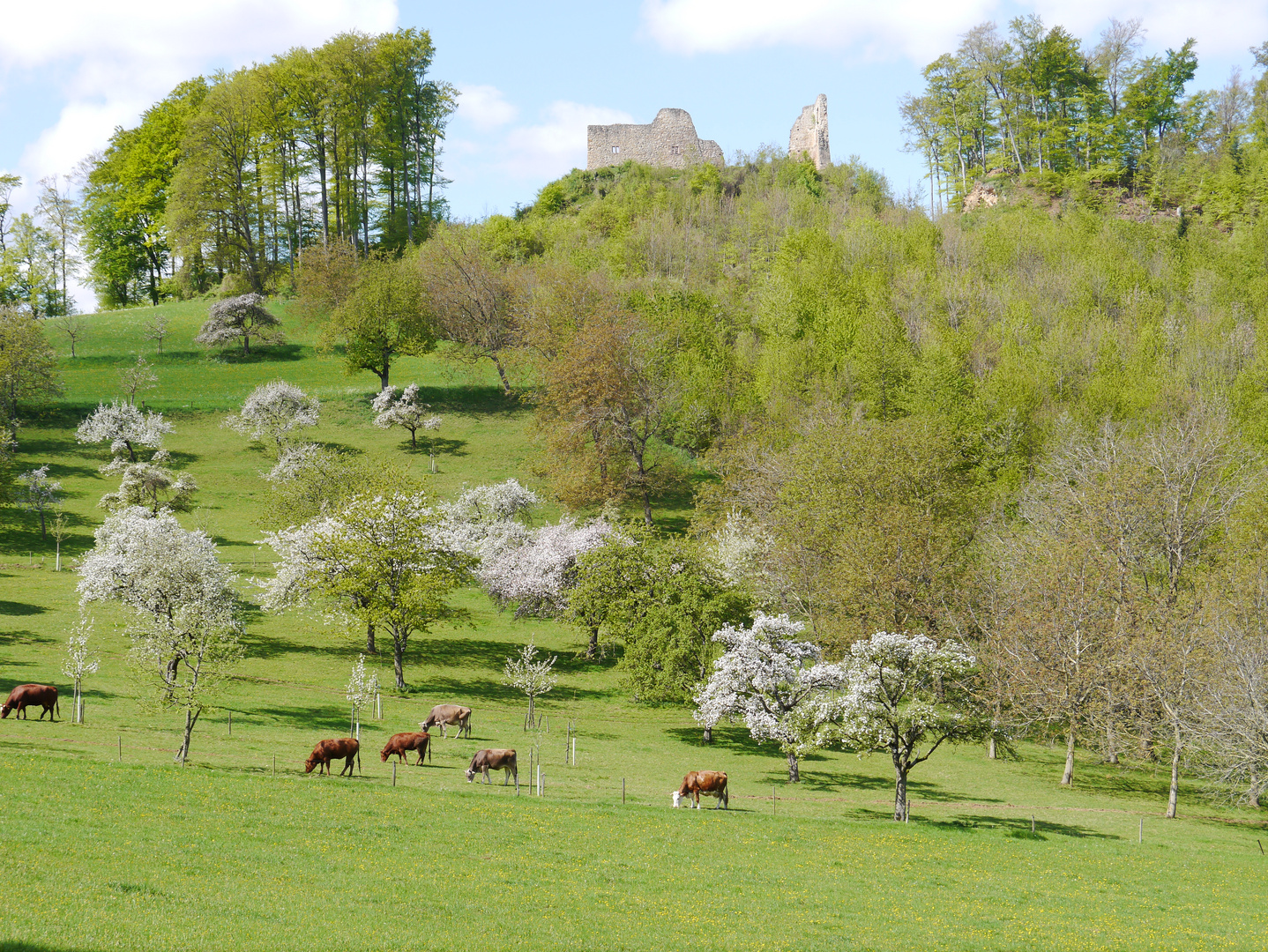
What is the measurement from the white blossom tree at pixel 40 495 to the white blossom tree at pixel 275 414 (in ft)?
49.9

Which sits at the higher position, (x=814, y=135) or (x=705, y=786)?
(x=814, y=135)

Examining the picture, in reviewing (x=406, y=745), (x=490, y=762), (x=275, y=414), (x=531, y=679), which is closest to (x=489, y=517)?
(x=275, y=414)

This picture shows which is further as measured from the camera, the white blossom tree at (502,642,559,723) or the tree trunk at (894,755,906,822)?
the white blossom tree at (502,642,559,723)

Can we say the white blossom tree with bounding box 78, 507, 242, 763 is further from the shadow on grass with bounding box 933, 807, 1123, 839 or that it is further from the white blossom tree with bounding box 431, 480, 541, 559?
the shadow on grass with bounding box 933, 807, 1123, 839

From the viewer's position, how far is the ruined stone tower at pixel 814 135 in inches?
5167

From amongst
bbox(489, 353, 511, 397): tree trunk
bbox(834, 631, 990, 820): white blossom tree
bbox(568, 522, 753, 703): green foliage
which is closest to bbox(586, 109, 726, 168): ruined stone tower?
bbox(489, 353, 511, 397): tree trunk

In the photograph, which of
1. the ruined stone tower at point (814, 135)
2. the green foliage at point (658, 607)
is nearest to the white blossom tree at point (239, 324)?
the green foliage at point (658, 607)

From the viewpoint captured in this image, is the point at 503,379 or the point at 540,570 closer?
the point at 540,570

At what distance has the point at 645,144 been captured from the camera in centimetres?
13525

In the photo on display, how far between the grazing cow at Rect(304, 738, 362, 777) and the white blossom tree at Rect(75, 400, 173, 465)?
47.2m

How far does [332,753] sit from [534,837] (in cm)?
898

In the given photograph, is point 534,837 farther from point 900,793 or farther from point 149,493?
point 149,493

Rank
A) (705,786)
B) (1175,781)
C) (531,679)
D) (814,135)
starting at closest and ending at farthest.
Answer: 1. (705,786)
2. (1175,781)
3. (531,679)
4. (814,135)

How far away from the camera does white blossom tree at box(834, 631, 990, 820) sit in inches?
1179
